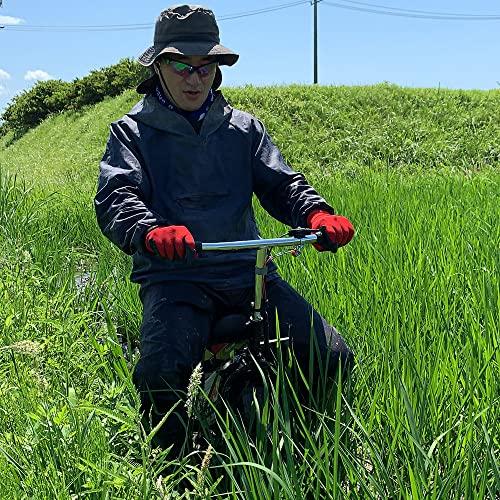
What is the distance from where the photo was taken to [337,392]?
137cm

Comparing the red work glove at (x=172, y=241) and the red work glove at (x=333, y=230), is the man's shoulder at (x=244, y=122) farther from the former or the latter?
the red work glove at (x=172, y=241)

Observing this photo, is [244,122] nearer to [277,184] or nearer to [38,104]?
[277,184]

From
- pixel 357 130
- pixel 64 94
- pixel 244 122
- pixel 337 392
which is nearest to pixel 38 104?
pixel 64 94

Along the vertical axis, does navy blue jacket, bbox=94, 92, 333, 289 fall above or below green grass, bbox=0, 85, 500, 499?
above

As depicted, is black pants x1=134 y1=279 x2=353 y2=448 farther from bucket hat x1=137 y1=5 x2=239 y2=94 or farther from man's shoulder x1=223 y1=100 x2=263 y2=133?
bucket hat x1=137 y1=5 x2=239 y2=94

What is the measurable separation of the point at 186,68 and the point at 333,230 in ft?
2.26

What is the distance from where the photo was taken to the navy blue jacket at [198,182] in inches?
75.7

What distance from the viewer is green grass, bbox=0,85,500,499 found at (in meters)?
1.32

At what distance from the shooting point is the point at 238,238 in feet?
6.68

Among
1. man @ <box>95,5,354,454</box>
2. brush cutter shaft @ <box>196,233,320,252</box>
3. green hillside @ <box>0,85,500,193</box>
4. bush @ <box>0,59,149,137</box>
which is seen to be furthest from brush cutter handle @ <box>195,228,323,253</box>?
bush @ <box>0,59,149,137</box>

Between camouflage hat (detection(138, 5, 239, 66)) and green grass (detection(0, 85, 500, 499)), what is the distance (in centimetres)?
88

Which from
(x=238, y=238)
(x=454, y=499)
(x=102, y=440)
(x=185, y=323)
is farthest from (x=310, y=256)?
(x=454, y=499)

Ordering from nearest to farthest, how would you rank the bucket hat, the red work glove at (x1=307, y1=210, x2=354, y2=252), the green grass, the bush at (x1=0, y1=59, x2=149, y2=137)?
the green grass
the red work glove at (x1=307, y1=210, x2=354, y2=252)
the bucket hat
the bush at (x1=0, y1=59, x2=149, y2=137)

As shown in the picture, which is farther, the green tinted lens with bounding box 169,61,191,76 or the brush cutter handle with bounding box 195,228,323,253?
the green tinted lens with bounding box 169,61,191,76
